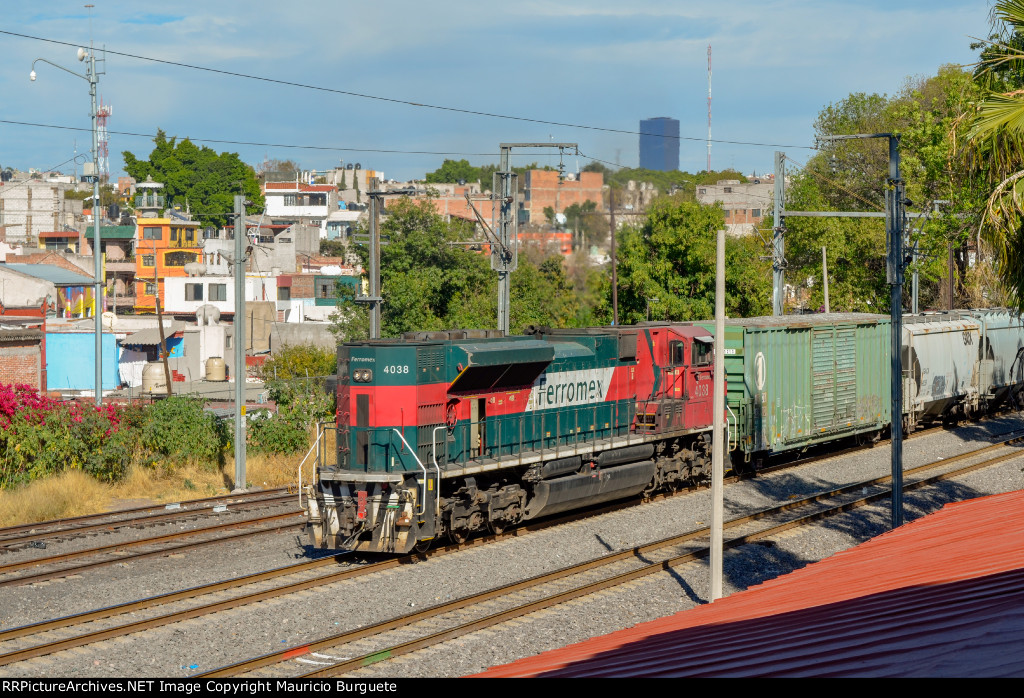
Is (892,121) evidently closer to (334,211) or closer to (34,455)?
(34,455)

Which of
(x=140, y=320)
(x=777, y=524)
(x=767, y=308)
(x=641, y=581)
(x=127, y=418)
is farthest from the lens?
(x=140, y=320)

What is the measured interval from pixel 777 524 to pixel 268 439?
14.6 metres

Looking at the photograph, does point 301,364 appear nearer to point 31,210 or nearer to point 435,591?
point 435,591

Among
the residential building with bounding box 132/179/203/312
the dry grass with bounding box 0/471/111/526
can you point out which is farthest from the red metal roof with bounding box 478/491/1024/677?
the residential building with bounding box 132/179/203/312

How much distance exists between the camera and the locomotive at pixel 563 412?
16484 mm

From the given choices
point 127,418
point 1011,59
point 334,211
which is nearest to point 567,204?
point 334,211

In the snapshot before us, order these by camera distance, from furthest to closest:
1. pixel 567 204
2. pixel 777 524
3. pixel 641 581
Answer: pixel 567 204
pixel 777 524
pixel 641 581

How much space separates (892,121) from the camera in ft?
193

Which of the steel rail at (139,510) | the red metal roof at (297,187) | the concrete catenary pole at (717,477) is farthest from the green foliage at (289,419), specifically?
the red metal roof at (297,187)

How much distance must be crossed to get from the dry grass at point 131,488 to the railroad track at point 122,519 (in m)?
1.11

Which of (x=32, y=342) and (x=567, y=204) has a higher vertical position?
(x=567, y=204)

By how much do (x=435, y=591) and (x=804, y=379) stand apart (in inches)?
565

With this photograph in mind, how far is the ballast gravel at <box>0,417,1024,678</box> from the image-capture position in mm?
11727

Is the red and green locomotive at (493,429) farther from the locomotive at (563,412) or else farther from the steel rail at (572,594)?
the steel rail at (572,594)
